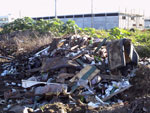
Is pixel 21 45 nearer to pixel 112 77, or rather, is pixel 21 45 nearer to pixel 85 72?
pixel 85 72

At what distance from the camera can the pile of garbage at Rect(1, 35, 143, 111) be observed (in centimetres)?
578

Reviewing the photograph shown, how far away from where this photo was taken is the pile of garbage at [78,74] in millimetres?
5777

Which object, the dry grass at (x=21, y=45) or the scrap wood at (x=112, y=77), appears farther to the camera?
the dry grass at (x=21, y=45)

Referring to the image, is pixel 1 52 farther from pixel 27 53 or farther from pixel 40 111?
pixel 40 111

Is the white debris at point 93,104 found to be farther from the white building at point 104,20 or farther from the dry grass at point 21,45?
the white building at point 104,20

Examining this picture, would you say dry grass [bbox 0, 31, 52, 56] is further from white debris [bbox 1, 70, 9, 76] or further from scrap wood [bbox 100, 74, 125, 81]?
scrap wood [bbox 100, 74, 125, 81]

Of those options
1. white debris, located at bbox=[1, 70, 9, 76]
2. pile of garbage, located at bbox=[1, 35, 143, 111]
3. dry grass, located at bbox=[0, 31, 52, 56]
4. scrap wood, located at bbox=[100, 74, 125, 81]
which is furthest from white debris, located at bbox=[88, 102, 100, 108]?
dry grass, located at bbox=[0, 31, 52, 56]

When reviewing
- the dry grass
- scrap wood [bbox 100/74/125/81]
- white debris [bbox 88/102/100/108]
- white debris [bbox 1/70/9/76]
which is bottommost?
white debris [bbox 88/102/100/108]

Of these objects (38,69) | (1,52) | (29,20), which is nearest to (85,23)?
(29,20)

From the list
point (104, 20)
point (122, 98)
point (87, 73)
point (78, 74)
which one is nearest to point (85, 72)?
point (87, 73)

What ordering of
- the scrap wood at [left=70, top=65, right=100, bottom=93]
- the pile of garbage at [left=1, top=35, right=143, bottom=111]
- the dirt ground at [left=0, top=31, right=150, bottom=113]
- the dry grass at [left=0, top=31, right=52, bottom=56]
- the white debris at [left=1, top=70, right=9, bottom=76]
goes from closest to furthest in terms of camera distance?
the dirt ground at [left=0, top=31, right=150, bottom=113], the pile of garbage at [left=1, top=35, right=143, bottom=111], the scrap wood at [left=70, top=65, right=100, bottom=93], the white debris at [left=1, top=70, right=9, bottom=76], the dry grass at [left=0, top=31, right=52, bottom=56]

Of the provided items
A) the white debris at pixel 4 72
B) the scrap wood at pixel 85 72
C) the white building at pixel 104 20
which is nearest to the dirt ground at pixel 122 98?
the white debris at pixel 4 72

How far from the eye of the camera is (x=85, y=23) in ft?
129

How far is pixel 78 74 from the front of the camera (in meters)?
6.43
